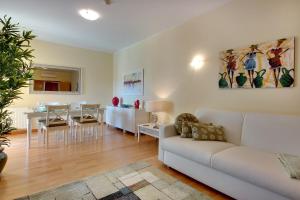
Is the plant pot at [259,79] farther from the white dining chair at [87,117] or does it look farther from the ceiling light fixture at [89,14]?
the white dining chair at [87,117]

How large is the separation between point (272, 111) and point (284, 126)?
1.33ft

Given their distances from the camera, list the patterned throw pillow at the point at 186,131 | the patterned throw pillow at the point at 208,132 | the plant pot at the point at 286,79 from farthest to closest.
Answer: the patterned throw pillow at the point at 186,131 < the patterned throw pillow at the point at 208,132 < the plant pot at the point at 286,79

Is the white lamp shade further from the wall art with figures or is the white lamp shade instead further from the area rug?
the area rug

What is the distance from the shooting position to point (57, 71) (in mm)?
5109

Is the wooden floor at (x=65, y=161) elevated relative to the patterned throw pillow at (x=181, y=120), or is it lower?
lower

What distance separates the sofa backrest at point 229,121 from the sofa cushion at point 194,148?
211 millimetres

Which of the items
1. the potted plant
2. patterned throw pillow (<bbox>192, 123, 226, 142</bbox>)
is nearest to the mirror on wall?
the potted plant

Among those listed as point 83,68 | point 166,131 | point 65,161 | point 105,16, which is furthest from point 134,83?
point 65,161

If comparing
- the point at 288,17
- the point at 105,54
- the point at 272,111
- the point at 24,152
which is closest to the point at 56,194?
the point at 24,152

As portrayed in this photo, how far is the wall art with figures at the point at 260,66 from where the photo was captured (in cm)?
216

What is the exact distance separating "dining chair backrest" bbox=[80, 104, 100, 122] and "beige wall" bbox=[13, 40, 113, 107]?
1.67m

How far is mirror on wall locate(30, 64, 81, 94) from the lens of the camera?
15.8 feet

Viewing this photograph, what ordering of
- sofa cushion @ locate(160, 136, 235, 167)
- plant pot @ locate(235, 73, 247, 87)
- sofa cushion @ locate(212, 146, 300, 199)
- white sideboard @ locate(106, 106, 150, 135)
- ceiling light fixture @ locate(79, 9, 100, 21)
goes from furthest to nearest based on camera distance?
white sideboard @ locate(106, 106, 150, 135)
ceiling light fixture @ locate(79, 9, 100, 21)
plant pot @ locate(235, 73, 247, 87)
sofa cushion @ locate(160, 136, 235, 167)
sofa cushion @ locate(212, 146, 300, 199)

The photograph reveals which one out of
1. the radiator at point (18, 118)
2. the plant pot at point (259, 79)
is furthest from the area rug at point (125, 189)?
the radiator at point (18, 118)
